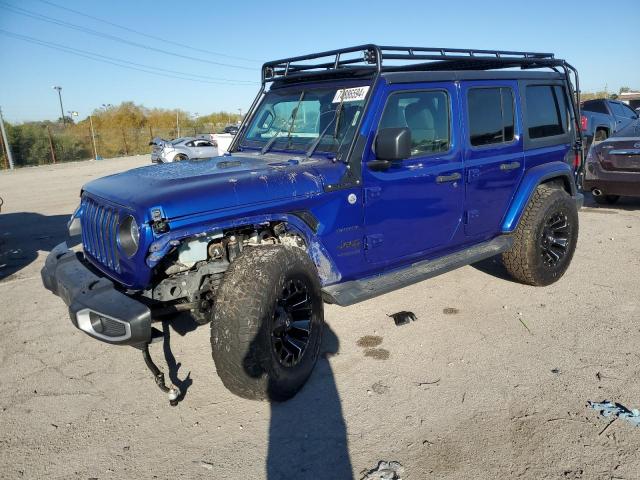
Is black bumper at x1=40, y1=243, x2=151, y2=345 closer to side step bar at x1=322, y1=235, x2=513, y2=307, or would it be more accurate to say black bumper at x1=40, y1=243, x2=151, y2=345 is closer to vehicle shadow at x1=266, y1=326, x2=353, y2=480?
vehicle shadow at x1=266, y1=326, x2=353, y2=480

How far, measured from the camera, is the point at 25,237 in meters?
7.86

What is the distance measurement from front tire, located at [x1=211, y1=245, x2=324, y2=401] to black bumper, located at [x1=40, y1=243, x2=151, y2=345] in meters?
0.43

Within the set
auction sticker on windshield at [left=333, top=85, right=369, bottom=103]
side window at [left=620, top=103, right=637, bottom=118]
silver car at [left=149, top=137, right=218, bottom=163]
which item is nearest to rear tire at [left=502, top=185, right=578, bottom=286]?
auction sticker on windshield at [left=333, top=85, right=369, bottom=103]

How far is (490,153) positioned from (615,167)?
4956 millimetres

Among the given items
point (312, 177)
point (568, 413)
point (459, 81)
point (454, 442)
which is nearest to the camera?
point (454, 442)

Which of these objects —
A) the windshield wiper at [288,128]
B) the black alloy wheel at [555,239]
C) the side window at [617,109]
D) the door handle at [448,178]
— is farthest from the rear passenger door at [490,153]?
the side window at [617,109]

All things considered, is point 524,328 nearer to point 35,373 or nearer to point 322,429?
point 322,429

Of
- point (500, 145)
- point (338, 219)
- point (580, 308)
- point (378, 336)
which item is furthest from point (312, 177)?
point (580, 308)

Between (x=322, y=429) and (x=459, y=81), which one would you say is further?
(x=459, y=81)

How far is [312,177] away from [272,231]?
492 mm

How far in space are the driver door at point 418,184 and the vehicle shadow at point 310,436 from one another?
1.08m

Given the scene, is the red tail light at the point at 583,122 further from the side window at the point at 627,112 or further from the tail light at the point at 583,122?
the side window at the point at 627,112

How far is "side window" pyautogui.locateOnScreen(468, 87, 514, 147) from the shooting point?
13.8ft

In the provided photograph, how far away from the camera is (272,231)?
3.38m
